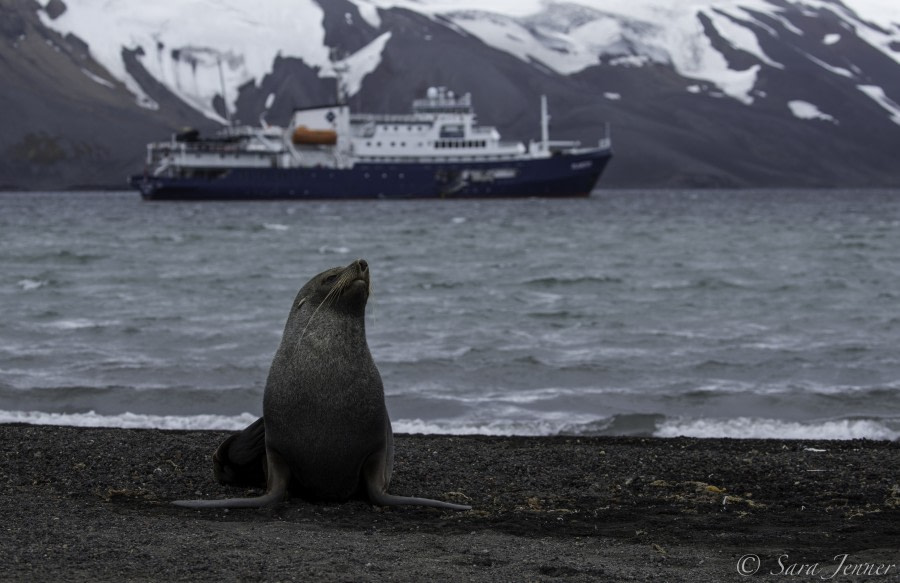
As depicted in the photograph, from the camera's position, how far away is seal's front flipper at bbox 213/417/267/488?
21.0 feet

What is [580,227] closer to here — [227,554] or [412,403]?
[412,403]

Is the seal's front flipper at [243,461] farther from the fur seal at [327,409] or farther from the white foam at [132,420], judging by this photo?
the white foam at [132,420]

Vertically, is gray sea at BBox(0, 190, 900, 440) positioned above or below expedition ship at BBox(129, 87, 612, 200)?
above

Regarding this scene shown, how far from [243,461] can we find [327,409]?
73 centimetres

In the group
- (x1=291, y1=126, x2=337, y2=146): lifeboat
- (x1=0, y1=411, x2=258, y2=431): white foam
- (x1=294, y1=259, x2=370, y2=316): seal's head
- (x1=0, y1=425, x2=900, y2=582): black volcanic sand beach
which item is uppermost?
(x1=294, y1=259, x2=370, y2=316): seal's head

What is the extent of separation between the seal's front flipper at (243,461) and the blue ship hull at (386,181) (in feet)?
263

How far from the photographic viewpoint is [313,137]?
89750 millimetres

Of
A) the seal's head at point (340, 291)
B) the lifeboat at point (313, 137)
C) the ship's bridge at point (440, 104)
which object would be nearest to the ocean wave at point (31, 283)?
the seal's head at point (340, 291)

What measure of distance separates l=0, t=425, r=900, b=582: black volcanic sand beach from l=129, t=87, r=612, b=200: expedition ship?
7897cm

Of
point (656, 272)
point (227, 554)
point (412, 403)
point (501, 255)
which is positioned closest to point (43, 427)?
point (412, 403)

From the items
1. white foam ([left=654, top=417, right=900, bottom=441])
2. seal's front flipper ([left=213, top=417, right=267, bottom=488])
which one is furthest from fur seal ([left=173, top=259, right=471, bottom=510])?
white foam ([left=654, top=417, right=900, bottom=441])

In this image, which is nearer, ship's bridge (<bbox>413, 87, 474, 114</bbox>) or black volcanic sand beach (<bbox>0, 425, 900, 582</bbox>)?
black volcanic sand beach (<bbox>0, 425, 900, 582</bbox>)

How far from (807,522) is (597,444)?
2893mm

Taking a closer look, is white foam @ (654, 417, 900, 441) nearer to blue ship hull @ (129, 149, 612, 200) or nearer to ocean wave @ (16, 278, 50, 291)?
ocean wave @ (16, 278, 50, 291)
